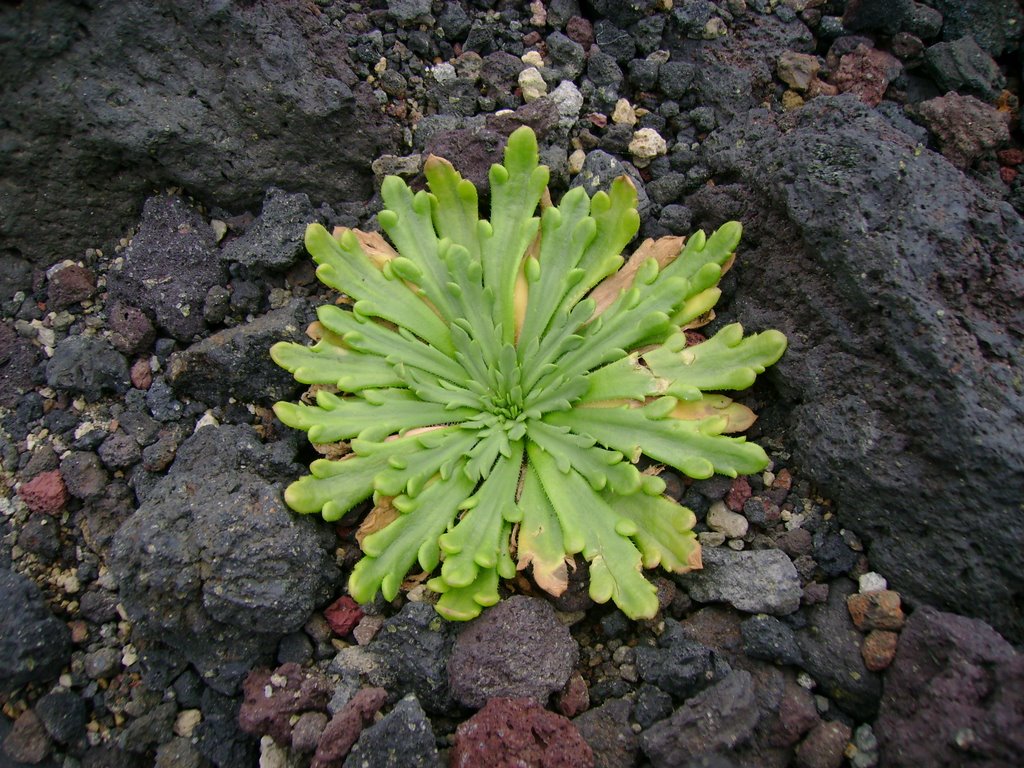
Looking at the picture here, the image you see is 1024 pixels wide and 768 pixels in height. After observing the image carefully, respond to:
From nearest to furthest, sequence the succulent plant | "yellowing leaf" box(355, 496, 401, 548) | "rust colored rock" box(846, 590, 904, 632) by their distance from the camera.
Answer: "rust colored rock" box(846, 590, 904, 632) < the succulent plant < "yellowing leaf" box(355, 496, 401, 548)

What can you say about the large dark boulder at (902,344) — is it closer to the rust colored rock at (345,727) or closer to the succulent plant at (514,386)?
the succulent plant at (514,386)

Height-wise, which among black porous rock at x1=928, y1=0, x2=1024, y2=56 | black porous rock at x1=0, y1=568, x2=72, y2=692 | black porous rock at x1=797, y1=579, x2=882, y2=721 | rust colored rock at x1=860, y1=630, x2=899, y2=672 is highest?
black porous rock at x1=928, y1=0, x2=1024, y2=56

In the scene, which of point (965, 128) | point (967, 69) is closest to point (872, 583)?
point (965, 128)

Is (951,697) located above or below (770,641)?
above

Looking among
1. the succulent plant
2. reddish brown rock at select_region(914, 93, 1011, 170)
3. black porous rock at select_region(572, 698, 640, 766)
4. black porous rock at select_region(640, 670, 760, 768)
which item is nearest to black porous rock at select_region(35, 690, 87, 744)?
the succulent plant

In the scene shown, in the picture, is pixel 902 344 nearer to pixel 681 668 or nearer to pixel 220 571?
pixel 681 668

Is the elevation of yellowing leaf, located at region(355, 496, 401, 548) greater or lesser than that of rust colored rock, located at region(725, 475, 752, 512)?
lesser

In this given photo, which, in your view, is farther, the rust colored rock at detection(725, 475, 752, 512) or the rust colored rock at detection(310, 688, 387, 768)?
the rust colored rock at detection(725, 475, 752, 512)

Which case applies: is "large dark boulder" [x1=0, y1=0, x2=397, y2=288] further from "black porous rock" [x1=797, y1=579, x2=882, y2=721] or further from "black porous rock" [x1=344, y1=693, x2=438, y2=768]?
"black porous rock" [x1=797, y1=579, x2=882, y2=721]
